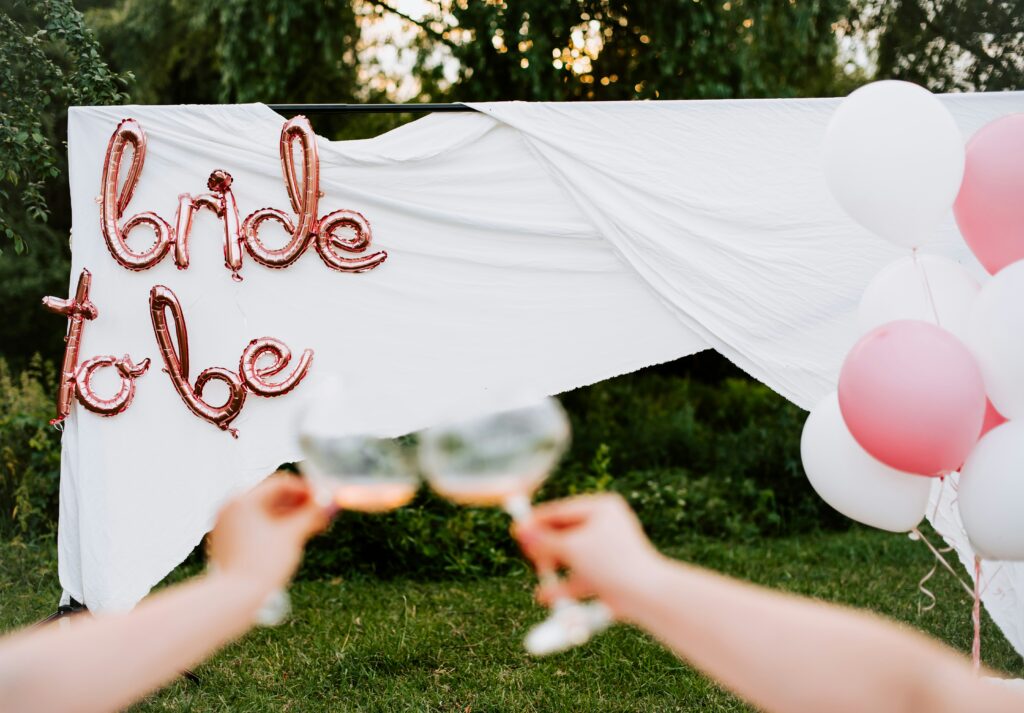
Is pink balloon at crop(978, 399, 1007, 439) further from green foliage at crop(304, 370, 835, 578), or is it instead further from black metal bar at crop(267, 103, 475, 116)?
green foliage at crop(304, 370, 835, 578)

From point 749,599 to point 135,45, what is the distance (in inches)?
254

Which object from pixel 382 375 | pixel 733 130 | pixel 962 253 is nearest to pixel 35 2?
pixel 382 375

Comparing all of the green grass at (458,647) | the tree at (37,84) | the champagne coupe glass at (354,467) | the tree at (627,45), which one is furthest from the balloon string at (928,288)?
the tree at (37,84)

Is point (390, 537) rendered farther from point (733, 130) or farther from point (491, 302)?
point (733, 130)

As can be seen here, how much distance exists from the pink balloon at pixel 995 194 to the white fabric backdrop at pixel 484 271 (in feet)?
2.49

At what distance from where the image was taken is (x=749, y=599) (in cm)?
80

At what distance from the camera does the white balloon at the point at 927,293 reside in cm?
211

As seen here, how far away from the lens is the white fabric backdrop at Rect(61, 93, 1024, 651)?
274cm

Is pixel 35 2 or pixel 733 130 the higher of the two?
pixel 35 2

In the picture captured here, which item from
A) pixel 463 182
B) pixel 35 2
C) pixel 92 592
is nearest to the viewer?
pixel 92 592

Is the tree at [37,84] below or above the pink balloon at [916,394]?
above

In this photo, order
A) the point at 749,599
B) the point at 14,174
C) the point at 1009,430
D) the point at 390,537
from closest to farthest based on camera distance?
the point at 749,599 → the point at 1009,430 → the point at 14,174 → the point at 390,537

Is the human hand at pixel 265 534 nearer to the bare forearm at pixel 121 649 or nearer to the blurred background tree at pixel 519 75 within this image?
the bare forearm at pixel 121 649

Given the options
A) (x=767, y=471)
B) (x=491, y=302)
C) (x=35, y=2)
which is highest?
(x=35, y=2)
